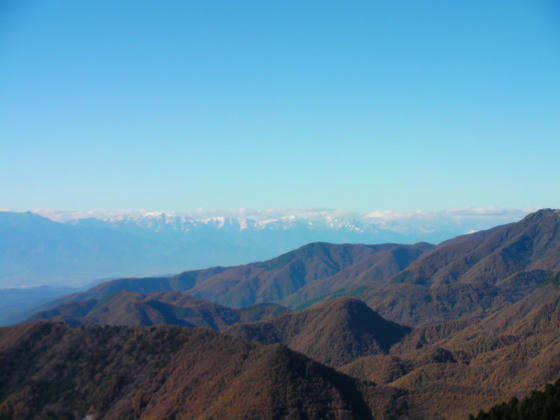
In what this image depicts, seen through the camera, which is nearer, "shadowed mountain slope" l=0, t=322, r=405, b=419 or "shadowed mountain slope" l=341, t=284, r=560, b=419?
"shadowed mountain slope" l=0, t=322, r=405, b=419

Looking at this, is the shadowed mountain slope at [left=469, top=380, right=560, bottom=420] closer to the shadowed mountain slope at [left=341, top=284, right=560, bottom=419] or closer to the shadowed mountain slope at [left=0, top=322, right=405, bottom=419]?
the shadowed mountain slope at [left=341, top=284, right=560, bottom=419]

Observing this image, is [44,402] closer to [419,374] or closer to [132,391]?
[132,391]

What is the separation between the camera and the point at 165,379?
121625 millimetres

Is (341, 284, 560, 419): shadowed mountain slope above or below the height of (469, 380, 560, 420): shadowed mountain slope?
below

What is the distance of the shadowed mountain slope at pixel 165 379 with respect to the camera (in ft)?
344

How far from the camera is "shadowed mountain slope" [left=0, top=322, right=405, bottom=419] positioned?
344 ft

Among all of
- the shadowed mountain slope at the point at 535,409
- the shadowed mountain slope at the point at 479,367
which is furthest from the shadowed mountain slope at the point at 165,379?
the shadowed mountain slope at the point at 535,409

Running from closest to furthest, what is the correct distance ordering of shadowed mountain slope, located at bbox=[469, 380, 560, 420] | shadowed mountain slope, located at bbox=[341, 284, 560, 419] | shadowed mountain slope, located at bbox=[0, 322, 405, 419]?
shadowed mountain slope, located at bbox=[469, 380, 560, 420]
shadowed mountain slope, located at bbox=[0, 322, 405, 419]
shadowed mountain slope, located at bbox=[341, 284, 560, 419]

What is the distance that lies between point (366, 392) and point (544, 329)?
9462 centimetres

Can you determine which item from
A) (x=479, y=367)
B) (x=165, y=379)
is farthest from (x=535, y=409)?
(x=479, y=367)

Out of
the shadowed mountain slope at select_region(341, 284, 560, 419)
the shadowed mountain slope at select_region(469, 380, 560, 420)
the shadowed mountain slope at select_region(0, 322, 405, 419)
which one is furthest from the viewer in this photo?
the shadowed mountain slope at select_region(341, 284, 560, 419)

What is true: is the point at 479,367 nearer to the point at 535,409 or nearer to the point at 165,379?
the point at 535,409

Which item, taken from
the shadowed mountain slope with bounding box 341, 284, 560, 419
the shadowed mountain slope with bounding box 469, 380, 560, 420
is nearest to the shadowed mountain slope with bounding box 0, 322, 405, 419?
the shadowed mountain slope with bounding box 341, 284, 560, 419

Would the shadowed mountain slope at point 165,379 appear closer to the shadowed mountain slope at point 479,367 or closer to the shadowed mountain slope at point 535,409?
the shadowed mountain slope at point 479,367
